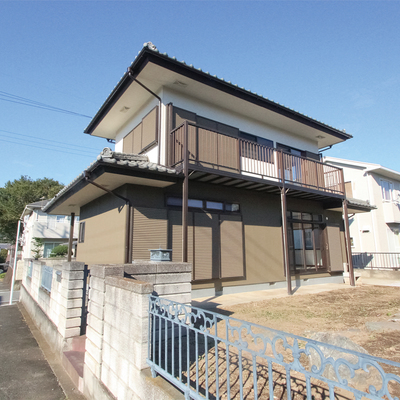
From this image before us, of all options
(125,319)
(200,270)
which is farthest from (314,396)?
(200,270)

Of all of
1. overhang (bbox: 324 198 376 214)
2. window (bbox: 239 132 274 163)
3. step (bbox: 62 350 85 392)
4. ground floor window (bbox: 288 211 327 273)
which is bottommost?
step (bbox: 62 350 85 392)

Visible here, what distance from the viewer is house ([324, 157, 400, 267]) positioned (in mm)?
17359

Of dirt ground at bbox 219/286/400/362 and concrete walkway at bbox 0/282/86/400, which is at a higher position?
→ dirt ground at bbox 219/286/400/362

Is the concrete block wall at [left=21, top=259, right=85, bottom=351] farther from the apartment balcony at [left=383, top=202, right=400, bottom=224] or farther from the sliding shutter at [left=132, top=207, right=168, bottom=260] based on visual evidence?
the apartment balcony at [left=383, top=202, right=400, bottom=224]

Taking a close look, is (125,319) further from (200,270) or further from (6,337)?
(6,337)

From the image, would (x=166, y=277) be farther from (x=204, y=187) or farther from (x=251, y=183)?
(x=251, y=183)

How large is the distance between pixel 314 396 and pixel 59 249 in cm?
2036

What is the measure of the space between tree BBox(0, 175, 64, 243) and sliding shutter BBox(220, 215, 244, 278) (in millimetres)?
29611

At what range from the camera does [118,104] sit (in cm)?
911

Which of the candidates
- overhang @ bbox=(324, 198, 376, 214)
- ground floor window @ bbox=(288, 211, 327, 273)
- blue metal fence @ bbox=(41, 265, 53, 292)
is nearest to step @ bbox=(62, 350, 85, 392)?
blue metal fence @ bbox=(41, 265, 53, 292)

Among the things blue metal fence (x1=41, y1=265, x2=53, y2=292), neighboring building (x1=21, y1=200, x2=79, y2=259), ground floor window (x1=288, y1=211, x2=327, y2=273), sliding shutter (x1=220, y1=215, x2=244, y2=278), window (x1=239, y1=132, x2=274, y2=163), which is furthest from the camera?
neighboring building (x1=21, y1=200, x2=79, y2=259)

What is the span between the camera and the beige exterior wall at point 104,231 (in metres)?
7.12

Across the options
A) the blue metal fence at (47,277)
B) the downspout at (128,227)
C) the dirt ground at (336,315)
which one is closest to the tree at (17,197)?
the blue metal fence at (47,277)

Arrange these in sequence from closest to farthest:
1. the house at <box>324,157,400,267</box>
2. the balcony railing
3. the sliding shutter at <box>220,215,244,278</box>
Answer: the balcony railing → the sliding shutter at <box>220,215,244,278</box> → the house at <box>324,157,400,267</box>
